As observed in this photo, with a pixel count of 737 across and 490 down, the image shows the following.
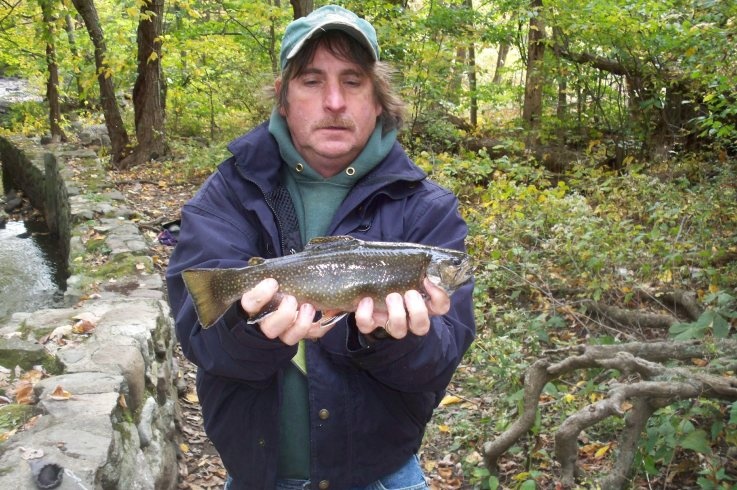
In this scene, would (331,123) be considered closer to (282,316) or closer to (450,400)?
(282,316)

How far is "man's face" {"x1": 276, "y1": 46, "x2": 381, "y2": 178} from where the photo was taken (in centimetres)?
262

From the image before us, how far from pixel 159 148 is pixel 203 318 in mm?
14190

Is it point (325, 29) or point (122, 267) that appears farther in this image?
point (122, 267)

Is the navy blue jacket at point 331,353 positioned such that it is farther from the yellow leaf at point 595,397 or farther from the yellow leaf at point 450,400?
the yellow leaf at point 450,400

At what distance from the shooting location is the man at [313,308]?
235cm

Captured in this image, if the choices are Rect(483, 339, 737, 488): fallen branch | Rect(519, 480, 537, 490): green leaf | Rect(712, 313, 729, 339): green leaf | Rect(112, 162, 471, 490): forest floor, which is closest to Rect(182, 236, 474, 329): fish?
Rect(483, 339, 737, 488): fallen branch

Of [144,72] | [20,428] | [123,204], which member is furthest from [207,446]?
[144,72]

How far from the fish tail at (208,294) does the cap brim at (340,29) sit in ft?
3.11

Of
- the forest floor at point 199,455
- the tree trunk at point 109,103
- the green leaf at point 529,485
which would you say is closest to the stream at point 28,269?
the forest floor at point 199,455

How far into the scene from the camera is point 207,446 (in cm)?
540

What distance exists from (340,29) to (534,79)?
1350cm

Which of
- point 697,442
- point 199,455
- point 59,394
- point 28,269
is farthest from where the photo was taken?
point 28,269

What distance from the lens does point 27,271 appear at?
10.9 metres

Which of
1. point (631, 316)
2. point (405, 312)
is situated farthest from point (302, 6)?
point (405, 312)
